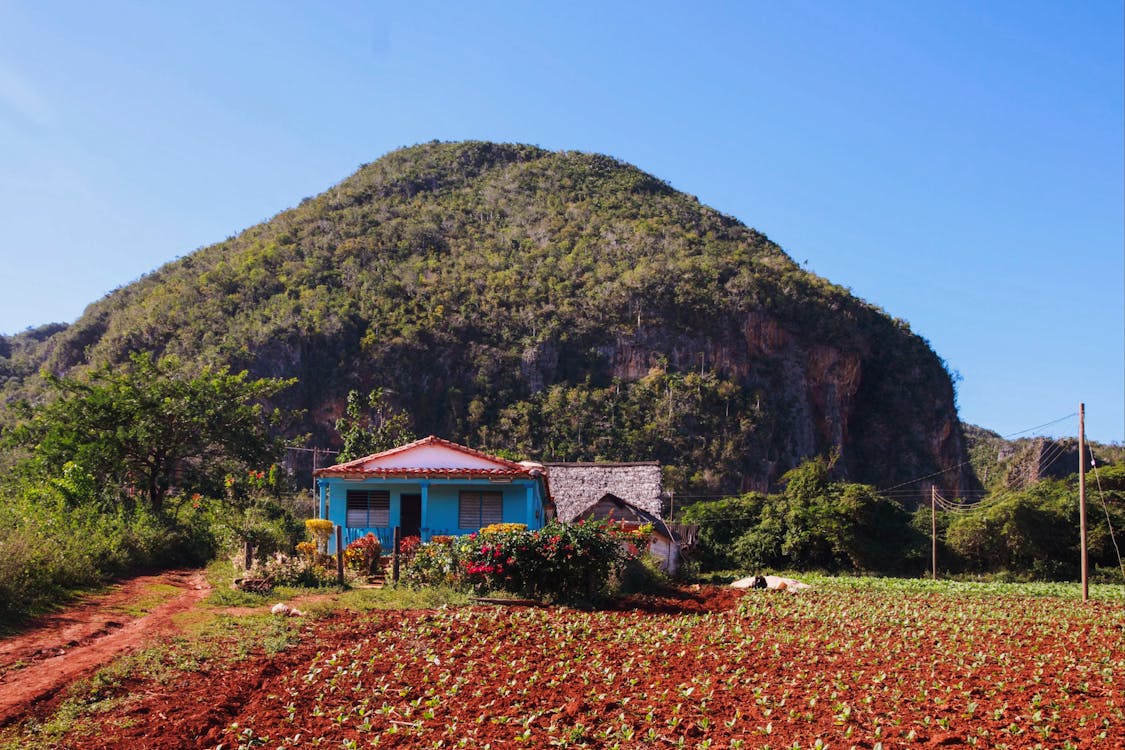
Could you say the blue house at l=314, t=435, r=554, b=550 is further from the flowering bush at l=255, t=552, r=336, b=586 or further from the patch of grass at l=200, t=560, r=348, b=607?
the flowering bush at l=255, t=552, r=336, b=586

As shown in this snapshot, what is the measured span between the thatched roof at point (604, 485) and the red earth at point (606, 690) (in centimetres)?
2165

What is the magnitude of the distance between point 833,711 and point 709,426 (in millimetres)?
61582

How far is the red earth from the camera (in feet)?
26.4

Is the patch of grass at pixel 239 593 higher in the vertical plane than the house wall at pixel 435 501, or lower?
lower

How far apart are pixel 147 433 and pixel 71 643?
14741 millimetres

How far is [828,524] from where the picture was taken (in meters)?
38.8

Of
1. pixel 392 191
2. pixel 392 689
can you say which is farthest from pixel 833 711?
pixel 392 191

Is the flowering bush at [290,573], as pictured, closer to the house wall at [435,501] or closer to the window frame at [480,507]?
the house wall at [435,501]

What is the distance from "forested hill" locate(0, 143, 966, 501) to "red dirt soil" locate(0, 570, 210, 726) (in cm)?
4984

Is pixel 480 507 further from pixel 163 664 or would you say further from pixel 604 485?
pixel 163 664

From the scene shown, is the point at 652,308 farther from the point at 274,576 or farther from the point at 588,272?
the point at 274,576

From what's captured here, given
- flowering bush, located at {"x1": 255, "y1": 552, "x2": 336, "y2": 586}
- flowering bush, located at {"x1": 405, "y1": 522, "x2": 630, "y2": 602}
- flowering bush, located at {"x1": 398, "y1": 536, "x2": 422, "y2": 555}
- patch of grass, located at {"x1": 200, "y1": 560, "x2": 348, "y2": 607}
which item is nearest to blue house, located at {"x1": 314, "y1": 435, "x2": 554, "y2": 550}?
flowering bush, located at {"x1": 398, "y1": 536, "x2": 422, "y2": 555}

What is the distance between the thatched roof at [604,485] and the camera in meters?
36.4

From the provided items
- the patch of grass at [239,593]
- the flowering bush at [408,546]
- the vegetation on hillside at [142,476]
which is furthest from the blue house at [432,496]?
the patch of grass at [239,593]
